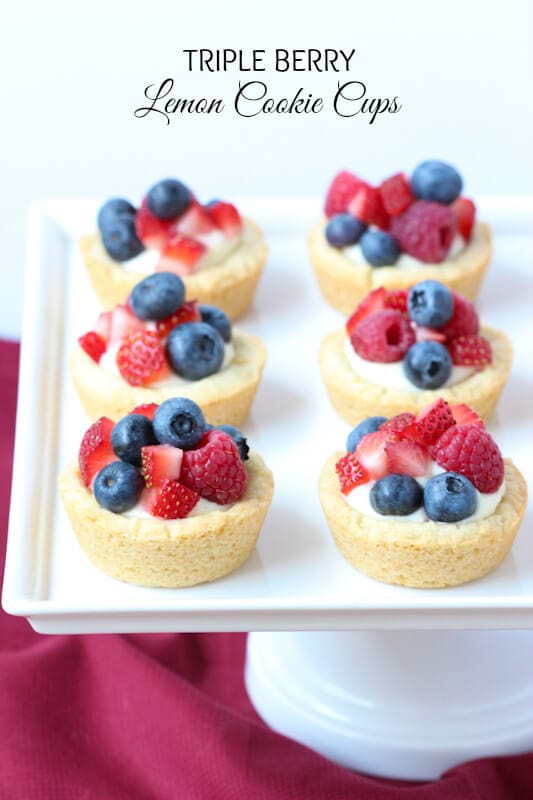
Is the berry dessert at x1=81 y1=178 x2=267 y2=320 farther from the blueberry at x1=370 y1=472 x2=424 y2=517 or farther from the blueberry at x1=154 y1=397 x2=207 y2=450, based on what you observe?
the blueberry at x1=370 y1=472 x2=424 y2=517

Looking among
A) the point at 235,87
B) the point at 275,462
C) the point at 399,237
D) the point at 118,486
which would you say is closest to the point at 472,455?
the point at 275,462

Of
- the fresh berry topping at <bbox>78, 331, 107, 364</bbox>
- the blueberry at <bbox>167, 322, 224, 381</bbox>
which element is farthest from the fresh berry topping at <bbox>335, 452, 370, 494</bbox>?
the fresh berry topping at <bbox>78, 331, 107, 364</bbox>

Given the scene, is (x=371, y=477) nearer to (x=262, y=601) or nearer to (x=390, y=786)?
(x=262, y=601)

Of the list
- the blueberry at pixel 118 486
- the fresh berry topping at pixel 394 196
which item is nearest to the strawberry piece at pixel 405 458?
the blueberry at pixel 118 486

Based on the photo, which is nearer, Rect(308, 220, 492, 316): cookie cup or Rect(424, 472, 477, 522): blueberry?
Rect(424, 472, 477, 522): blueberry

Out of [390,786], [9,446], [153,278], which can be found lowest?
[390,786]

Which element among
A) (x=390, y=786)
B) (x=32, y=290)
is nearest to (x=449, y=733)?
(x=390, y=786)

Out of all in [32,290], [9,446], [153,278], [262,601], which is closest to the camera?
[262,601]

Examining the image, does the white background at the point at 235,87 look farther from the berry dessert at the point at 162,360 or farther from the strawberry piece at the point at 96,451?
the strawberry piece at the point at 96,451

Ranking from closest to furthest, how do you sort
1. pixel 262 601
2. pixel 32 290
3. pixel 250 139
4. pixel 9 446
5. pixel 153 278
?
pixel 262 601 → pixel 153 278 → pixel 32 290 → pixel 9 446 → pixel 250 139
